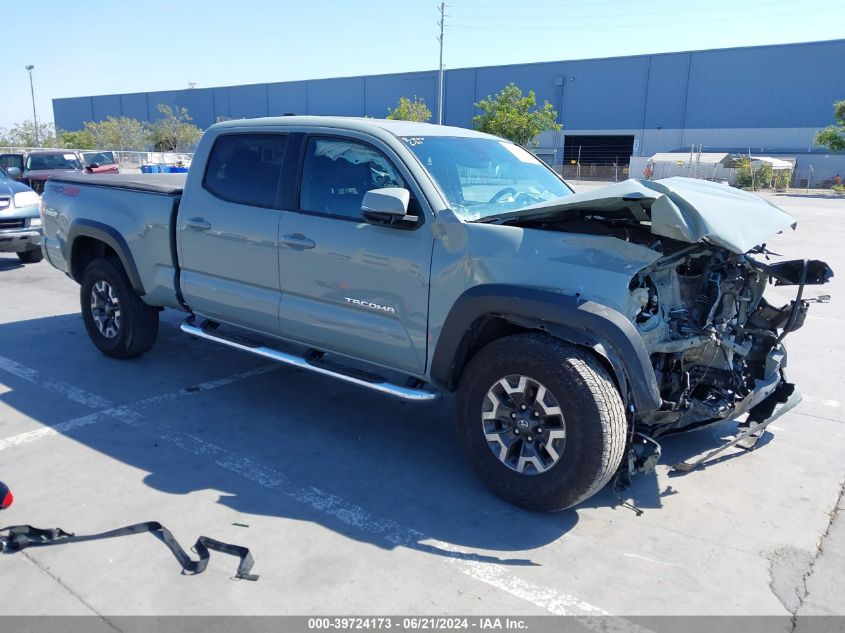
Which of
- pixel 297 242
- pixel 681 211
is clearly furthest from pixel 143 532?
pixel 681 211

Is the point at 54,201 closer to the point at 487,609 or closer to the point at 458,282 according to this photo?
the point at 458,282

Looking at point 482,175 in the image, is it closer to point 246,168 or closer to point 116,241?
point 246,168

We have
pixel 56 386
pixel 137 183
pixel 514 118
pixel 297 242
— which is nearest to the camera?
pixel 297 242

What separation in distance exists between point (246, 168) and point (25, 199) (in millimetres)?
7390

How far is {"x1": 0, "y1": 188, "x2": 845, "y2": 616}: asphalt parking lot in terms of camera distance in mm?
2936

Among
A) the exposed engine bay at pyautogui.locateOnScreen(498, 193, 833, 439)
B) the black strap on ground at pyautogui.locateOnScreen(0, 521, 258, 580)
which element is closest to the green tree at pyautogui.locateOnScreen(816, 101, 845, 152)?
the exposed engine bay at pyautogui.locateOnScreen(498, 193, 833, 439)

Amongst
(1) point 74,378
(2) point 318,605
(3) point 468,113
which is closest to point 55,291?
(1) point 74,378

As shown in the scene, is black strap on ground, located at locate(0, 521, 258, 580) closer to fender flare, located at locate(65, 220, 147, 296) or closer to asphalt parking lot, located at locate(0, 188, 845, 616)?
asphalt parking lot, located at locate(0, 188, 845, 616)

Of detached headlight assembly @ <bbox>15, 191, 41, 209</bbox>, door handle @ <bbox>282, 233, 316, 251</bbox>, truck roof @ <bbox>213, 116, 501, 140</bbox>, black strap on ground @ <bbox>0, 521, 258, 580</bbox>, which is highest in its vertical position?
truck roof @ <bbox>213, 116, 501, 140</bbox>

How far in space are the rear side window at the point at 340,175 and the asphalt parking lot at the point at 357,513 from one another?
1.54 m

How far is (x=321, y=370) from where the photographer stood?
432cm

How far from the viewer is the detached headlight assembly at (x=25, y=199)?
10312mm

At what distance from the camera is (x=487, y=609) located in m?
2.85

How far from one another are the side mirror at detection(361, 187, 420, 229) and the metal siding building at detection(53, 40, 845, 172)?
5368cm
